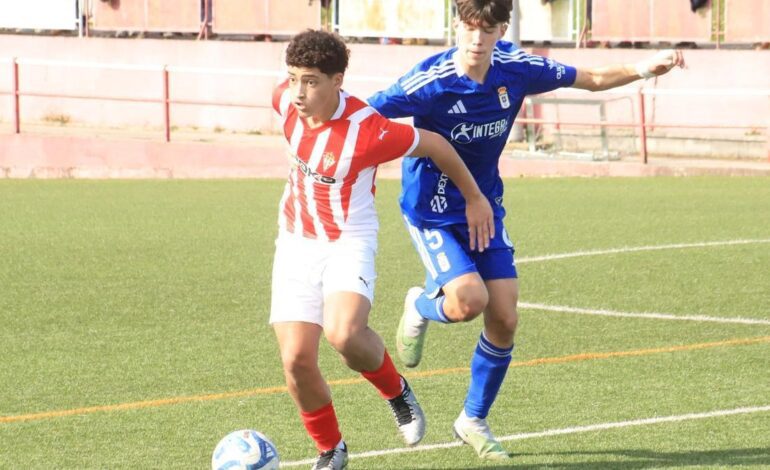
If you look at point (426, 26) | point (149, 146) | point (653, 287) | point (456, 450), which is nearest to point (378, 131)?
point (456, 450)

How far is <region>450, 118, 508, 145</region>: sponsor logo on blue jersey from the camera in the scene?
21.1ft

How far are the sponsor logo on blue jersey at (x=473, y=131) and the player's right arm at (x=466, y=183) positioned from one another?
29 cm

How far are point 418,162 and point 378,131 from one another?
0.89m

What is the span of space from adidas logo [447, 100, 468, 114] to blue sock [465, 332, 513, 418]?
37.7 inches

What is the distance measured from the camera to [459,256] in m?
6.42

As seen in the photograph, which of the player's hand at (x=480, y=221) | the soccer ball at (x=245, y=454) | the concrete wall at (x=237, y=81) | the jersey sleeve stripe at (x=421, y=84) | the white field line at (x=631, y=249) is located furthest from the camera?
the concrete wall at (x=237, y=81)

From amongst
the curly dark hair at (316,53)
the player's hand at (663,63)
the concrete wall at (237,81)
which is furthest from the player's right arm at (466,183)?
the concrete wall at (237,81)

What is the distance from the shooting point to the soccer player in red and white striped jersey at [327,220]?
18.5ft

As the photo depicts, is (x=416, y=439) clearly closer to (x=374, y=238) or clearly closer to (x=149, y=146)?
(x=374, y=238)

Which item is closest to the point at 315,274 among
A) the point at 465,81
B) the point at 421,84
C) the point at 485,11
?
the point at 421,84

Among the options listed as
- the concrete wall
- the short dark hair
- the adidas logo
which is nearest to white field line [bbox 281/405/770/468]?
the adidas logo

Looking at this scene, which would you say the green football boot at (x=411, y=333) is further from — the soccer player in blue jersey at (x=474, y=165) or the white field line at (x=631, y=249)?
the white field line at (x=631, y=249)

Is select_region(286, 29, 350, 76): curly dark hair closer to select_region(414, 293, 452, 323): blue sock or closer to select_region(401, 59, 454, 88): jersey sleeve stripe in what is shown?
select_region(401, 59, 454, 88): jersey sleeve stripe

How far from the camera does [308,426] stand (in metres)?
5.76
